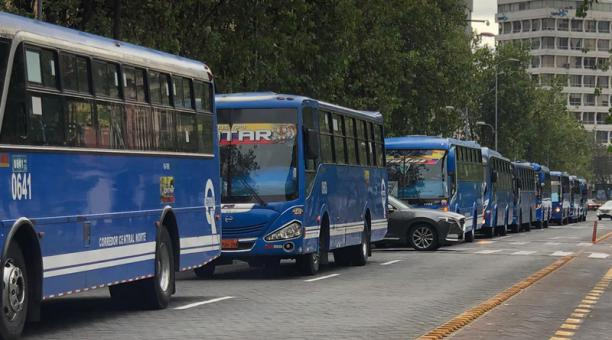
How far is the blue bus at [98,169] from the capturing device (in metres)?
13.1

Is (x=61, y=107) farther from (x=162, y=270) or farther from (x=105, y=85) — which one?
(x=162, y=270)

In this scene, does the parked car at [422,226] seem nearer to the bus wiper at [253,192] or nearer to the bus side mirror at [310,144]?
the bus side mirror at [310,144]

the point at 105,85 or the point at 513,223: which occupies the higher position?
the point at 105,85

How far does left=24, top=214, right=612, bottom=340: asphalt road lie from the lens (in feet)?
47.8

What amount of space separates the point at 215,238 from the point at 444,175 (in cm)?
2144

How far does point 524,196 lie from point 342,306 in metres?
47.3

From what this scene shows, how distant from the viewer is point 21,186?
12992mm

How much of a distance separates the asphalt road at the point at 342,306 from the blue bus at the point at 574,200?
64.0 metres

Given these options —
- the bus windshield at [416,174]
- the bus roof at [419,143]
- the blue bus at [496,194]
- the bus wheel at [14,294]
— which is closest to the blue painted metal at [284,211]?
the bus wheel at [14,294]

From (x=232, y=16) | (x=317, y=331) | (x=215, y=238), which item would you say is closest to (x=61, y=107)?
(x=317, y=331)

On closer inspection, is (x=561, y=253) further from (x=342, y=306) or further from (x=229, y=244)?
(x=342, y=306)

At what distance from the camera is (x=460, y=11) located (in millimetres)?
76438

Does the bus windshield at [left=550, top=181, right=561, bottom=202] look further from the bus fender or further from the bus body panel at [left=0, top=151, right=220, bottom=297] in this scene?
the bus fender

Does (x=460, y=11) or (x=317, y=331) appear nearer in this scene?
(x=317, y=331)
